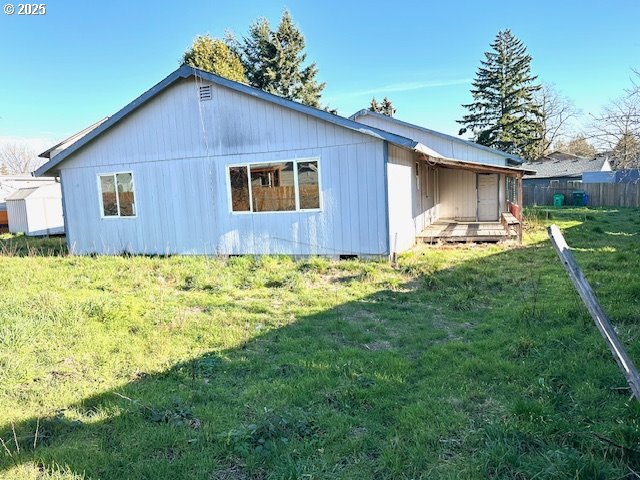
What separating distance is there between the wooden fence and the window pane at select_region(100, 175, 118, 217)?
26.3 meters

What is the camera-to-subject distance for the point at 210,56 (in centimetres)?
2417

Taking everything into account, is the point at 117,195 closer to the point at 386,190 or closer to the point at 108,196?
the point at 108,196

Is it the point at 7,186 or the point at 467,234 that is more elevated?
the point at 7,186

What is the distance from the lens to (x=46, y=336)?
5160mm

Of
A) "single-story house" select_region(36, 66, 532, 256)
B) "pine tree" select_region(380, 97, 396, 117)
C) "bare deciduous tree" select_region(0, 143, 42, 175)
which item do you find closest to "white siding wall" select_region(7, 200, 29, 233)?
"single-story house" select_region(36, 66, 532, 256)

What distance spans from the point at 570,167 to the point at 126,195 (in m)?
Answer: 36.9

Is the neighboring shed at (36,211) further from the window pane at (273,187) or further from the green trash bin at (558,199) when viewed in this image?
the green trash bin at (558,199)

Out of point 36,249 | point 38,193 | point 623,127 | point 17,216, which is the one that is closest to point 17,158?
point 17,216

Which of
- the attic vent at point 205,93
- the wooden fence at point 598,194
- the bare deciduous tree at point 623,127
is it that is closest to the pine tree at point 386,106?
the wooden fence at point 598,194

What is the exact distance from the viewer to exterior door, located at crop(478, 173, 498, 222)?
675 inches

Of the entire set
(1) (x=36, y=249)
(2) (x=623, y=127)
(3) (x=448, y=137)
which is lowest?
(1) (x=36, y=249)

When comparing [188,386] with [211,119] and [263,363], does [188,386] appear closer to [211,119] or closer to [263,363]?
[263,363]

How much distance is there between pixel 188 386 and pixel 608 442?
10.8ft

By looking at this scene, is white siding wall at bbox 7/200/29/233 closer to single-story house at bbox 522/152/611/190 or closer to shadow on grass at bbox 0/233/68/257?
→ shadow on grass at bbox 0/233/68/257
